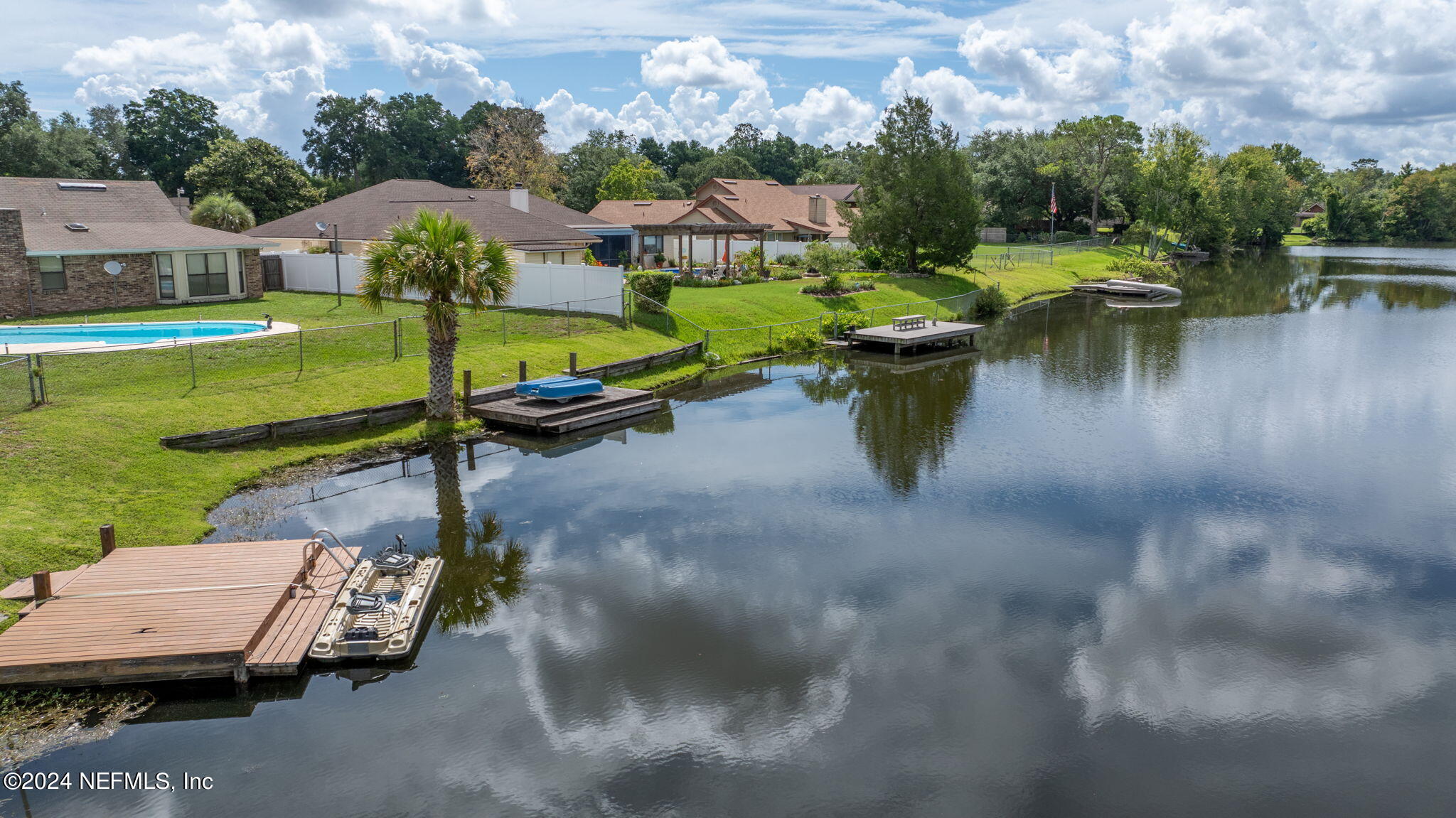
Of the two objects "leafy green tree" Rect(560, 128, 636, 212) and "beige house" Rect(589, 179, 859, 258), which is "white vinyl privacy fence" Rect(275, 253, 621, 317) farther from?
"leafy green tree" Rect(560, 128, 636, 212)

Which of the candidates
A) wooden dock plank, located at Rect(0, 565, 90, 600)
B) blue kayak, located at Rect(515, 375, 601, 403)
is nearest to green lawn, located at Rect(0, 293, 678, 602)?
wooden dock plank, located at Rect(0, 565, 90, 600)

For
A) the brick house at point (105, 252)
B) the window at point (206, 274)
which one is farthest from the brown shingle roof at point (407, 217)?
the window at point (206, 274)

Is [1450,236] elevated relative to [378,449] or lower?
elevated

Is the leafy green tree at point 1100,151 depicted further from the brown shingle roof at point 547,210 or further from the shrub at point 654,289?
the shrub at point 654,289

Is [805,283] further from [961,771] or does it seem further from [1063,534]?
[961,771]

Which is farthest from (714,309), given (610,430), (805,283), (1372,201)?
(1372,201)

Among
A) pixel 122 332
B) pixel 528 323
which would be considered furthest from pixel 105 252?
pixel 528 323
